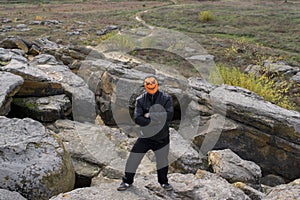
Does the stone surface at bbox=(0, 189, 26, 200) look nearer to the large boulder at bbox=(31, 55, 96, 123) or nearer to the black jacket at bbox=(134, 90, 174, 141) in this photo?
the black jacket at bbox=(134, 90, 174, 141)

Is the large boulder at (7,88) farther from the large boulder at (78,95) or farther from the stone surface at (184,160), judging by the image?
the stone surface at (184,160)

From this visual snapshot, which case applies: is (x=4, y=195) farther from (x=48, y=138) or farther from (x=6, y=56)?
(x=6, y=56)

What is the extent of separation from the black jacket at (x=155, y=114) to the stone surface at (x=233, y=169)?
224cm

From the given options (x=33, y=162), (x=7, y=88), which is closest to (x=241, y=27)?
(x=7, y=88)

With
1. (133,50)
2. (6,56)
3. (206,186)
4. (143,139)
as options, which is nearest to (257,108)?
(206,186)

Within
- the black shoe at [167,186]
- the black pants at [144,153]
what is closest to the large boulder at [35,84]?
the black pants at [144,153]

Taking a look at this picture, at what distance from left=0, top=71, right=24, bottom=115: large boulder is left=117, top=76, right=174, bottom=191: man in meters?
3.98

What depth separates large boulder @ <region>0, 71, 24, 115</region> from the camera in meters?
7.96

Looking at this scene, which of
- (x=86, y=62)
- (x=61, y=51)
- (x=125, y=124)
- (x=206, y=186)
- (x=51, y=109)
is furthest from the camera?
(x=61, y=51)

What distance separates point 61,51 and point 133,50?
612 centimetres

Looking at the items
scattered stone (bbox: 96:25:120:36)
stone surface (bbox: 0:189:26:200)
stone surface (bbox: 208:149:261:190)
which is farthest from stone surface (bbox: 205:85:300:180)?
scattered stone (bbox: 96:25:120:36)

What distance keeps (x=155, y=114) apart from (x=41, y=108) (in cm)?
452

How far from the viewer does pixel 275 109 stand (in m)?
9.07

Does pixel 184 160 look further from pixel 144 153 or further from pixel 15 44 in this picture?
pixel 15 44
